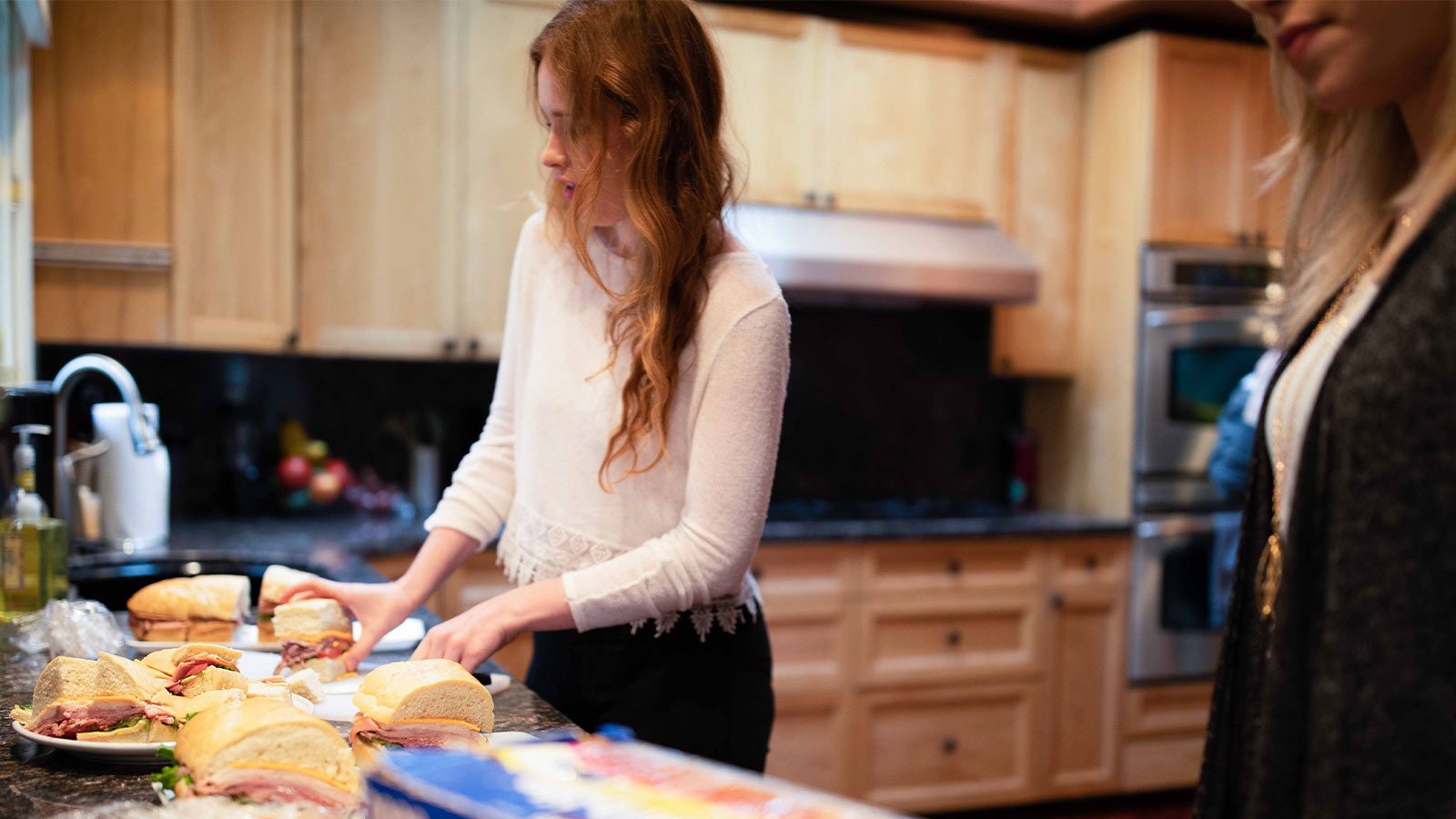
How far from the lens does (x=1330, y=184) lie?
38.4 inches

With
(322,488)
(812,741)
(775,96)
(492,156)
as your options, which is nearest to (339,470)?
(322,488)

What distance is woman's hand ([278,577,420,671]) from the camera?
133 cm

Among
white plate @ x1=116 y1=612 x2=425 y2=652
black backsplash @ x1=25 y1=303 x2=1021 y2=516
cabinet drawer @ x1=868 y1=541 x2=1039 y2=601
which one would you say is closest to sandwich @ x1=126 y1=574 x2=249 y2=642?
white plate @ x1=116 y1=612 x2=425 y2=652

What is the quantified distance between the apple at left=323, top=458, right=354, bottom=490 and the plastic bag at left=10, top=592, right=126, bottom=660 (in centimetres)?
182

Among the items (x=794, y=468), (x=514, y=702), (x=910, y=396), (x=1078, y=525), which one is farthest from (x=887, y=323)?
(x=514, y=702)

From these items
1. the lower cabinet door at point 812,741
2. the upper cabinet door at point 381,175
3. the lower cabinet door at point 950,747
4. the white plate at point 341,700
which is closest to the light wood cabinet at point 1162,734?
the lower cabinet door at point 950,747

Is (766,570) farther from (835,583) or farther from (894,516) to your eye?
(894,516)

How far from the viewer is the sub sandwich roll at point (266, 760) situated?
Result: 2.68 feet

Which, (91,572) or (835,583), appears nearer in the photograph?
(91,572)

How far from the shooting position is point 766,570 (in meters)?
3.11

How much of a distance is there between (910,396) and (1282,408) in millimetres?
3073

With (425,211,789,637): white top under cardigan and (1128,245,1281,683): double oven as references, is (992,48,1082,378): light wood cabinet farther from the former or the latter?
(425,211,789,637): white top under cardigan

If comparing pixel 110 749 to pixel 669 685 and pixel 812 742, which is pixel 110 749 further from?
pixel 812 742

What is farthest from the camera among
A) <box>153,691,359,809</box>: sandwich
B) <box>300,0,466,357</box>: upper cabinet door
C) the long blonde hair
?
<box>300,0,466,357</box>: upper cabinet door
